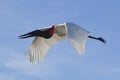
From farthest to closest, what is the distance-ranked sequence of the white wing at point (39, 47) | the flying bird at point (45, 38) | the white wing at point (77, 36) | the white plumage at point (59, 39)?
the white wing at point (39, 47)
the flying bird at point (45, 38)
the white plumage at point (59, 39)
the white wing at point (77, 36)

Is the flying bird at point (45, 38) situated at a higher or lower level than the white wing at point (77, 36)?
higher

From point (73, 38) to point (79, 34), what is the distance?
3.03ft

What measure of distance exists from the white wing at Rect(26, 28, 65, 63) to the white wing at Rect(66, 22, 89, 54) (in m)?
3.42

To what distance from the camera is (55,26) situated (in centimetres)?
2806

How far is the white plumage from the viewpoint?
76.3 feet

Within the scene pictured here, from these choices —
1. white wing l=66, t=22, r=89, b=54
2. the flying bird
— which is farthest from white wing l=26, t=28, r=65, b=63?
white wing l=66, t=22, r=89, b=54

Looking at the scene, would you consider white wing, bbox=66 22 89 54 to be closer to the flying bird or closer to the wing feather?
the flying bird

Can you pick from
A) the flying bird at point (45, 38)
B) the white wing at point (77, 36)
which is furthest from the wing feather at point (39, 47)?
the white wing at point (77, 36)

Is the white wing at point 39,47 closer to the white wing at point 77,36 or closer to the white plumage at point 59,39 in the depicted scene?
the white plumage at point 59,39

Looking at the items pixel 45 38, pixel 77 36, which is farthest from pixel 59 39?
pixel 77 36

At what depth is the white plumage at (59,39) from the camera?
2327 cm

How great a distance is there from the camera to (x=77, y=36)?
23938mm

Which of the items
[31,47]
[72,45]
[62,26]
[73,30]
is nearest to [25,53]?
[31,47]

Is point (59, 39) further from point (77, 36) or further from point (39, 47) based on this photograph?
point (77, 36)
